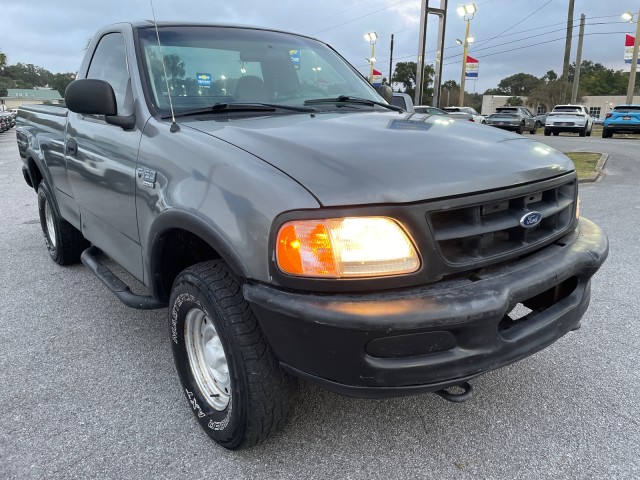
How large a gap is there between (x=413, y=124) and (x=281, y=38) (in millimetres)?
1406

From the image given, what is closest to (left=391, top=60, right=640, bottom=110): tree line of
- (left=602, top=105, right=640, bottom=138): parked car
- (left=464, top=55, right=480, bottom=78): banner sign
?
(left=464, top=55, right=480, bottom=78): banner sign

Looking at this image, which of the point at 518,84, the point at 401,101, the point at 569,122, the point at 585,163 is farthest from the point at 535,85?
the point at 401,101

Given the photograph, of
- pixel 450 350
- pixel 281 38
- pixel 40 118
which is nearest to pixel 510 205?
pixel 450 350

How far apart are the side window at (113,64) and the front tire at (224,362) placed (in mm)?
1324

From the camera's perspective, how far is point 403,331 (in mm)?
1729

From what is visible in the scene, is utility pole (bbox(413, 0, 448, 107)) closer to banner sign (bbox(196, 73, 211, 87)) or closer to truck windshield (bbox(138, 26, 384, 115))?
truck windshield (bbox(138, 26, 384, 115))

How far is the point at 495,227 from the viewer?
6.51 ft

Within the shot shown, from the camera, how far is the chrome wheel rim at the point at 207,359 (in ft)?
7.69

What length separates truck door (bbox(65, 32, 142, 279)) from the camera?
108 inches

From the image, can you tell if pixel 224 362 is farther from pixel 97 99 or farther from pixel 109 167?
pixel 97 99

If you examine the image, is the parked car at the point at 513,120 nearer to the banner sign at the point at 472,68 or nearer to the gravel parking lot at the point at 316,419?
the banner sign at the point at 472,68

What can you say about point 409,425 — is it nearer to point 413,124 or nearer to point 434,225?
point 434,225

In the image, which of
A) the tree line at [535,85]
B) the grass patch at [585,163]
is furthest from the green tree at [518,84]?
the grass patch at [585,163]

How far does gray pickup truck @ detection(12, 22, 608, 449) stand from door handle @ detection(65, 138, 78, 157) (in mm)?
550
